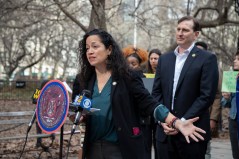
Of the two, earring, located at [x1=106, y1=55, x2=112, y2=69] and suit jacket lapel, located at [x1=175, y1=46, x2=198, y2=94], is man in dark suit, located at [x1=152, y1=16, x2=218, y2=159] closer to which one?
suit jacket lapel, located at [x1=175, y1=46, x2=198, y2=94]

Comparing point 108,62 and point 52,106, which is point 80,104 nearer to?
point 52,106

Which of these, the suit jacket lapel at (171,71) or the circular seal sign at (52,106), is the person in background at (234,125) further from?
the circular seal sign at (52,106)

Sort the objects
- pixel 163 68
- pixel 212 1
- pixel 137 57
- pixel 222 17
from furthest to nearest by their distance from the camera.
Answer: pixel 212 1
pixel 222 17
pixel 137 57
pixel 163 68

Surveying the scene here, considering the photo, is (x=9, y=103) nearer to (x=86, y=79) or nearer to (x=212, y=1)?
(x=212, y=1)

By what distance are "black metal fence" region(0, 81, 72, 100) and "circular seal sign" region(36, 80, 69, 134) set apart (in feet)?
58.3

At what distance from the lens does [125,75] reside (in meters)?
3.35

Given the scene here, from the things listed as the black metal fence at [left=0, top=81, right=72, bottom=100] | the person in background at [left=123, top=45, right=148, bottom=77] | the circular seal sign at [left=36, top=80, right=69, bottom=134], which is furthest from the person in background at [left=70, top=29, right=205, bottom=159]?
the black metal fence at [left=0, top=81, right=72, bottom=100]

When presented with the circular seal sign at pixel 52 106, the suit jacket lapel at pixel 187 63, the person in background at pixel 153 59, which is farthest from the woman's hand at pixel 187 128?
the person in background at pixel 153 59

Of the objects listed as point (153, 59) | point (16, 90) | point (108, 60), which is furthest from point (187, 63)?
point (16, 90)

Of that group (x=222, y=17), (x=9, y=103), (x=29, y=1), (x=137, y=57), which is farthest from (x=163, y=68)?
(x=9, y=103)

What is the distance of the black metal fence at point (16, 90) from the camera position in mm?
21062

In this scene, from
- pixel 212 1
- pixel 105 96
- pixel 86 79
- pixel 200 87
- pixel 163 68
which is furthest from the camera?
pixel 212 1

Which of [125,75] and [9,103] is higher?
[125,75]

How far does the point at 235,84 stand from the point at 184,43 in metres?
1.40
